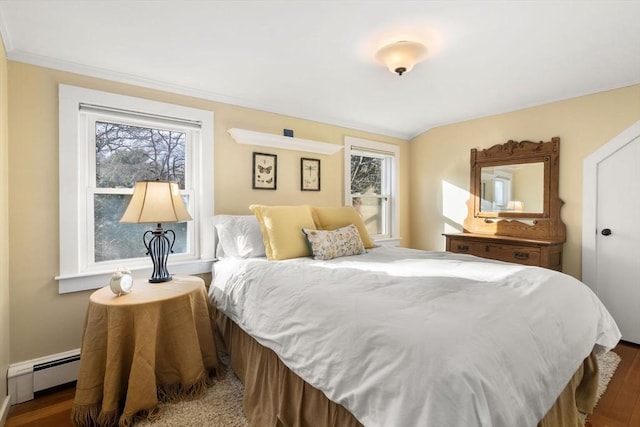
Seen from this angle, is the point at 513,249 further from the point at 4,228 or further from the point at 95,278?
the point at 4,228

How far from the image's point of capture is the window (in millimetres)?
3982

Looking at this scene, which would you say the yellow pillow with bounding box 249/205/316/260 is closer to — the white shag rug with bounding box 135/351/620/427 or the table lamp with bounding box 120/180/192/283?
A: the table lamp with bounding box 120/180/192/283

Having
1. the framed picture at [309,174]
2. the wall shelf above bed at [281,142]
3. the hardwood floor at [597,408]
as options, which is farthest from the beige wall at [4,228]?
the framed picture at [309,174]

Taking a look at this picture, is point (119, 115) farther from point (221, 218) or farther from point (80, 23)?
point (221, 218)

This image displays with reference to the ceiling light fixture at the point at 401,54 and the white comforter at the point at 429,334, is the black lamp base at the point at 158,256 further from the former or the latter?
the ceiling light fixture at the point at 401,54

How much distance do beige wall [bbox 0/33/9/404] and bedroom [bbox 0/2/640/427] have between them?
1 centimetres

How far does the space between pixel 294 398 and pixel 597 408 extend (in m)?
1.84

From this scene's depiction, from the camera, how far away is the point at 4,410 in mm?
1777

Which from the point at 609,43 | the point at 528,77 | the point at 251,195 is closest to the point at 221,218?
the point at 251,195

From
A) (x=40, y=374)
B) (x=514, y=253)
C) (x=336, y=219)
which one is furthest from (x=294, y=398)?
(x=514, y=253)

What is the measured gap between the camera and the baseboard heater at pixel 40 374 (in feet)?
6.41

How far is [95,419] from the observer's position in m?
1.68

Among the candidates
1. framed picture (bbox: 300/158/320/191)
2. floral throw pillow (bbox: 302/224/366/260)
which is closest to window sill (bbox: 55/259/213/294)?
floral throw pillow (bbox: 302/224/366/260)

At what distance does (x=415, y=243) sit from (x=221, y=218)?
Answer: 2.85 meters
